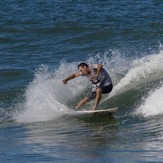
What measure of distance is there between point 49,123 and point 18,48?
1189 cm

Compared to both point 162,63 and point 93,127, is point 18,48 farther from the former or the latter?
point 93,127

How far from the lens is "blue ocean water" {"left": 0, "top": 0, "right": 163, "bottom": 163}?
481 inches

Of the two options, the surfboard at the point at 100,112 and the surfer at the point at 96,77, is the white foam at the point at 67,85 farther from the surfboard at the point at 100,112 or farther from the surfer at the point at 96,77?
the surfer at the point at 96,77

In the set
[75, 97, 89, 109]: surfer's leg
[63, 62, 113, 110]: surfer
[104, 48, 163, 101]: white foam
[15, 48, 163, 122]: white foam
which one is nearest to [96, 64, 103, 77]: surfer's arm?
[63, 62, 113, 110]: surfer

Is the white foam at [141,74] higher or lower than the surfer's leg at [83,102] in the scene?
lower

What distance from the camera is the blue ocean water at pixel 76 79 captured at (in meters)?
12.2

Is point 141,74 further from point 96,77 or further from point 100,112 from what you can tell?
point 100,112

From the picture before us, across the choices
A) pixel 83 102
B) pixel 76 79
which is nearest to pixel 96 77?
pixel 83 102

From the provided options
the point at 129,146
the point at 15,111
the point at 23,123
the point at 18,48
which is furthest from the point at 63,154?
the point at 18,48

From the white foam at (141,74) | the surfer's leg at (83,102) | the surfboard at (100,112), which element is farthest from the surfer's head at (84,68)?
the white foam at (141,74)

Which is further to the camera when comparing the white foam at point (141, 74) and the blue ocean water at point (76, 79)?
the white foam at point (141, 74)

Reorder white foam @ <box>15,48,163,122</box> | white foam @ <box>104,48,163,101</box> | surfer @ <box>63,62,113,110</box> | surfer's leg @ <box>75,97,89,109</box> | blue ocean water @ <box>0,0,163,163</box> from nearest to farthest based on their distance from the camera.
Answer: blue ocean water @ <box>0,0,163,163</box> < surfer @ <box>63,62,113,110</box> < surfer's leg @ <box>75,97,89,109</box> < white foam @ <box>15,48,163,122</box> < white foam @ <box>104,48,163,101</box>

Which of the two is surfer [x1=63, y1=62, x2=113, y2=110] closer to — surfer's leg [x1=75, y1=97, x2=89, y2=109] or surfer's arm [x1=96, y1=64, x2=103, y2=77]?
surfer's arm [x1=96, y1=64, x2=103, y2=77]

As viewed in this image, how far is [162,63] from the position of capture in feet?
66.7
